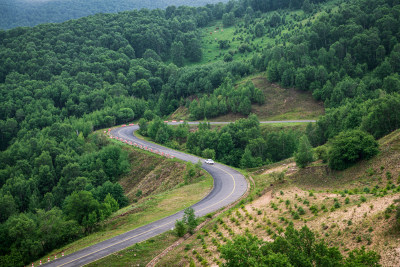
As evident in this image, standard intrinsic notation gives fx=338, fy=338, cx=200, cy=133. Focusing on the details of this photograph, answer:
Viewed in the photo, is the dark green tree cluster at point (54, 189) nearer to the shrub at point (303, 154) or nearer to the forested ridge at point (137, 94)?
the forested ridge at point (137, 94)

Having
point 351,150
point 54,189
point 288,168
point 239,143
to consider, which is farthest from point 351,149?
point 54,189

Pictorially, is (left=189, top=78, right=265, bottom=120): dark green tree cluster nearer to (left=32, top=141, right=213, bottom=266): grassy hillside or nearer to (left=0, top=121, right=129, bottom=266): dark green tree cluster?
(left=32, top=141, right=213, bottom=266): grassy hillside

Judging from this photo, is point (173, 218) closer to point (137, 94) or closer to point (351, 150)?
point (351, 150)

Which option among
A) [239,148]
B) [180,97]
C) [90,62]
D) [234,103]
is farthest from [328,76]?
[90,62]

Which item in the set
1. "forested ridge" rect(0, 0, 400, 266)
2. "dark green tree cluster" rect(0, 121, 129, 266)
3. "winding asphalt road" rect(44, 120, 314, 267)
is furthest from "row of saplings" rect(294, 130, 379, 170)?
"dark green tree cluster" rect(0, 121, 129, 266)

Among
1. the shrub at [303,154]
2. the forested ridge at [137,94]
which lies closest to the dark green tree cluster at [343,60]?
the forested ridge at [137,94]
